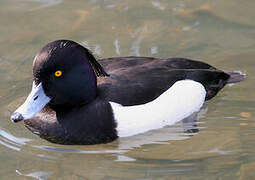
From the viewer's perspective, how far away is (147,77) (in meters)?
5.62

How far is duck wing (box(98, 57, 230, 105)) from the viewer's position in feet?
17.9

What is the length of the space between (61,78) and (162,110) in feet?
3.71

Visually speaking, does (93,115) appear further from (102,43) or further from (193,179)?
(102,43)

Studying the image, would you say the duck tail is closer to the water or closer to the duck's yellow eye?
the water

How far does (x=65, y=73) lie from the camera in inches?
209

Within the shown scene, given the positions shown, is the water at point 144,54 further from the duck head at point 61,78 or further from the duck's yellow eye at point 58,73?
the duck's yellow eye at point 58,73

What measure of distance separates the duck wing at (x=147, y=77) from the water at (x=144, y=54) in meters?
0.36

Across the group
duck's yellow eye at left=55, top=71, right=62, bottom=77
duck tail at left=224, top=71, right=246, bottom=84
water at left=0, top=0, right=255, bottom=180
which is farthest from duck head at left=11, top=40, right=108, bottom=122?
duck tail at left=224, top=71, right=246, bottom=84

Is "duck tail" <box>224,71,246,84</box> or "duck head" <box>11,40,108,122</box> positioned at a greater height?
"duck head" <box>11,40,108,122</box>

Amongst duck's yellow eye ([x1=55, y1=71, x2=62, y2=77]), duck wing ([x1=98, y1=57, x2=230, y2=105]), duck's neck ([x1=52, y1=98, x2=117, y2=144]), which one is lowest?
duck's neck ([x1=52, y1=98, x2=117, y2=144])

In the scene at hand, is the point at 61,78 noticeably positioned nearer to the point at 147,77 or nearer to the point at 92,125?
the point at 92,125

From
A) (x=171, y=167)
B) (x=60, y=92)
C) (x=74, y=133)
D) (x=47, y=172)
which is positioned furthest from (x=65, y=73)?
(x=171, y=167)

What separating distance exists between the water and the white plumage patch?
0.40ft

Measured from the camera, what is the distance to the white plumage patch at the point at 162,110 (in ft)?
17.8
